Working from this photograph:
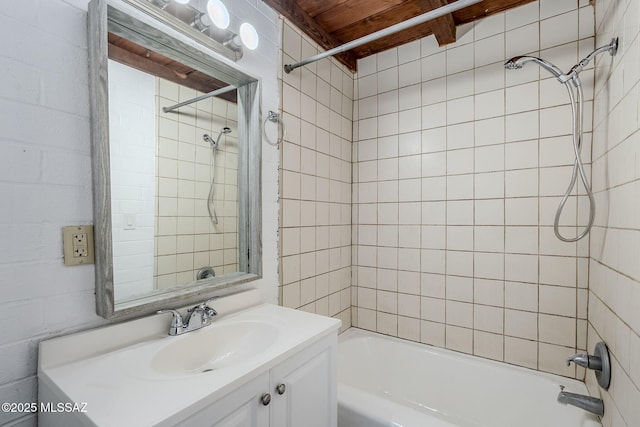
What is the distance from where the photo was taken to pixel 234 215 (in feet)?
4.58

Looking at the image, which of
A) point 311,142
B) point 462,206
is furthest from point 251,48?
point 462,206

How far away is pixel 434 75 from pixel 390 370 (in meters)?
1.93

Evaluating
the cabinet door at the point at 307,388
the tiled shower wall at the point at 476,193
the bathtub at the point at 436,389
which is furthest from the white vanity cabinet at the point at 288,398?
the tiled shower wall at the point at 476,193

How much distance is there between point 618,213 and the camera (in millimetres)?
1050

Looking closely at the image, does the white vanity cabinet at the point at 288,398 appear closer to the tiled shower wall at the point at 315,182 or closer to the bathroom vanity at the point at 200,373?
the bathroom vanity at the point at 200,373

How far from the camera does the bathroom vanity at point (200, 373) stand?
2.18 ft

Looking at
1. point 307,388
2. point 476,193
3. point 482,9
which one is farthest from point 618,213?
point 482,9

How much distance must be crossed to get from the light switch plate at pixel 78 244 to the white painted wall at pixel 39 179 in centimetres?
2

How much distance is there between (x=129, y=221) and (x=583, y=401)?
197 cm

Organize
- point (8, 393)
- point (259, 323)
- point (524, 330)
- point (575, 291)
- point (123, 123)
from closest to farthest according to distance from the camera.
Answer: point (8, 393), point (123, 123), point (259, 323), point (575, 291), point (524, 330)

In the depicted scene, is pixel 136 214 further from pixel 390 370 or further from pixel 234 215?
pixel 390 370

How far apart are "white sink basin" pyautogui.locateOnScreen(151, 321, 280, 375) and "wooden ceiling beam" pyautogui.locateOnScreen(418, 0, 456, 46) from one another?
1741 mm

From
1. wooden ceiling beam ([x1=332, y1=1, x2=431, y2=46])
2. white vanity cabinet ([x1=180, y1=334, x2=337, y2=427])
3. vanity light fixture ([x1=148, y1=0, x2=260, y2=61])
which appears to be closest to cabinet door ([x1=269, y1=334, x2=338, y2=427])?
white vanity cabinet ([x1=180, y1=334, x2=337, y2=427])

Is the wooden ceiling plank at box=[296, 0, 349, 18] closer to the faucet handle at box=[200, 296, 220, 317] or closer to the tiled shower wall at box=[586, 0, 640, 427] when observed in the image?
the tiled shower wall at box=[586, 0, 640, 427]
